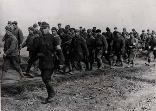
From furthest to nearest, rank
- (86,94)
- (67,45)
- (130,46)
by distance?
(130,46) → (67,45) → (86,94)

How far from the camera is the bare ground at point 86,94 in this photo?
10277mm

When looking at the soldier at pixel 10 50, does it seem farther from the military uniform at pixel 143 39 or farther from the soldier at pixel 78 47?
the military uniform at pixel 143 39

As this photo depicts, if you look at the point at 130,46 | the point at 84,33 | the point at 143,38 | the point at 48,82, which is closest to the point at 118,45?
the point at 130,46

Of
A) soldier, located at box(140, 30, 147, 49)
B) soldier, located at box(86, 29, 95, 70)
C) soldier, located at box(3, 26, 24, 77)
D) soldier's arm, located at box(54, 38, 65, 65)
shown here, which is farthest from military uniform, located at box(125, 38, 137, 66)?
soldier's arm, located at box(54, 38, 65, 65)

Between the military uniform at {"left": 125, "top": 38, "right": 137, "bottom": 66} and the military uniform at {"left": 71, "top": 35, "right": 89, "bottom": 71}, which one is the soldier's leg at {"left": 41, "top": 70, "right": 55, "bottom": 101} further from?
the military uniform at {"left": 125, "top": 38, "right": 137, "bottom": 66}

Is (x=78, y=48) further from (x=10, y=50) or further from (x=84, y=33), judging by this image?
(x=10, y=50)

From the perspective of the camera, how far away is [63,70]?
51.6 ft

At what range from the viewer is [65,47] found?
16.6 meters

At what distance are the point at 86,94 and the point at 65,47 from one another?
5.20 m

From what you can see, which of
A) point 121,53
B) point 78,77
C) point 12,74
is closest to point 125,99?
point 78,77

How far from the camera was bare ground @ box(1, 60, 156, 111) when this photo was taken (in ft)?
33.7

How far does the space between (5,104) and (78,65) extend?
22.3 ft

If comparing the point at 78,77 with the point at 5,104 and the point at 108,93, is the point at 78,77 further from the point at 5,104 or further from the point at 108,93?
the point at 5,104

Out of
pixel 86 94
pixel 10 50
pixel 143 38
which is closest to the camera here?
pixel 86 94
